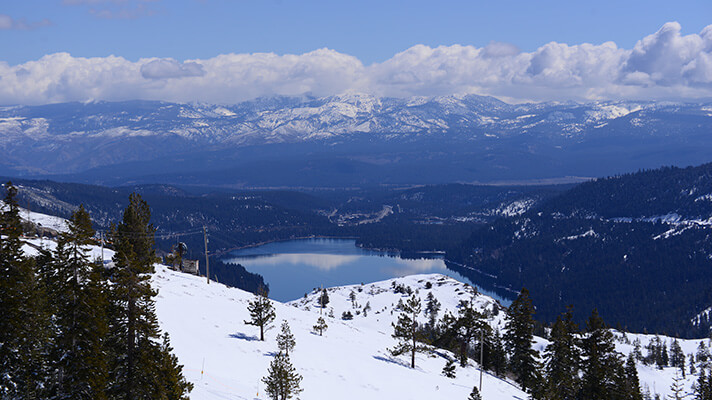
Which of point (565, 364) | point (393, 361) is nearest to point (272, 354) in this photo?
point (393, 361)

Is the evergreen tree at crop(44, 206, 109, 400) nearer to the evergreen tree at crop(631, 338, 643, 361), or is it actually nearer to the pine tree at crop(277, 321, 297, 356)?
the pine tree at crop(277, 321, 297, 356)

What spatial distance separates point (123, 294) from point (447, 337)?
287ft

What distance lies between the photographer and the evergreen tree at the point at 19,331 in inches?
1107

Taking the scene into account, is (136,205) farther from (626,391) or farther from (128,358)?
(626,391)

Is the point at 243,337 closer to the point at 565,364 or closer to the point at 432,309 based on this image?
the point at 565,364

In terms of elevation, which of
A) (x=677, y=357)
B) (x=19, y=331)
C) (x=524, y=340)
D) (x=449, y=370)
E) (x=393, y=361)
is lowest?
(x=677, y=357)

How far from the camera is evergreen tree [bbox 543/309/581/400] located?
70.1 metres

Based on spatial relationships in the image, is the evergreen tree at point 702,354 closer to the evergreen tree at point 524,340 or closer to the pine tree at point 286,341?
the evergreen tree at point 524,340

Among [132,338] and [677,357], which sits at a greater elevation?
[132,338]

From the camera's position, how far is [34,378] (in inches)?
1138

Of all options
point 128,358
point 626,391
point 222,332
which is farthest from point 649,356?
point 128,358

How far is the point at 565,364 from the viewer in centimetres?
7550

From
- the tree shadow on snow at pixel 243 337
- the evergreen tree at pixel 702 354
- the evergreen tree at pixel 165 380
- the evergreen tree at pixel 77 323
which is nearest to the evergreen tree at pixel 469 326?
the tree shadow on snow at pixel 243 337

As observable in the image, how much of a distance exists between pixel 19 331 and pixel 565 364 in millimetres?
67006
